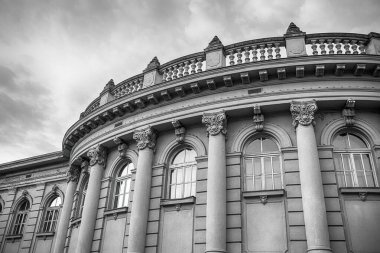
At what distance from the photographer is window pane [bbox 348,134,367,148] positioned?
13961 mm

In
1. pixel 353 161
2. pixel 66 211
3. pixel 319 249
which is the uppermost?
pixel 353 161

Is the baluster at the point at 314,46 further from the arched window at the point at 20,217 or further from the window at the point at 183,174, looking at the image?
the arched window at the point at 20,217

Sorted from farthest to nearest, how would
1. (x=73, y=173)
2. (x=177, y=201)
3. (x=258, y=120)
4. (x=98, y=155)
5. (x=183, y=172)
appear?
(x=73, y=173), (x=98, y=155), (x=183, y=172), (x=258, y=120), (x=177, y=201)

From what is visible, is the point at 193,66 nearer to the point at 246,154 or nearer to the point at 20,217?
the point at 246,154

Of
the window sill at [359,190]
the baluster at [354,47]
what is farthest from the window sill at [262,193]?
the baluster at [354,47]

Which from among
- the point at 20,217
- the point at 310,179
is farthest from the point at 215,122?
the point at 20,217

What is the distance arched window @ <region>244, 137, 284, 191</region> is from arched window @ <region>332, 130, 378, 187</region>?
2233 millimetres

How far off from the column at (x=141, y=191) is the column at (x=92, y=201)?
9.03 ft

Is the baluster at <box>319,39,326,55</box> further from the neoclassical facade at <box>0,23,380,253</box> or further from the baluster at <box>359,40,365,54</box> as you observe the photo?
the baluster at <box>359,40,365,54</box>

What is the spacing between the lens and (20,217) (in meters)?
25.4

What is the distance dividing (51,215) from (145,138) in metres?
12.0

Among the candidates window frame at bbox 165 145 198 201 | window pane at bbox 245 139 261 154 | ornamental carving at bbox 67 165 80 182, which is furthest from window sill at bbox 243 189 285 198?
ornamental carving at bbox 67 165 80 182

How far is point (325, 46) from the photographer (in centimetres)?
1534

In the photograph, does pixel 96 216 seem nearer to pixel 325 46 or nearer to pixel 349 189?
pixel 349 189
